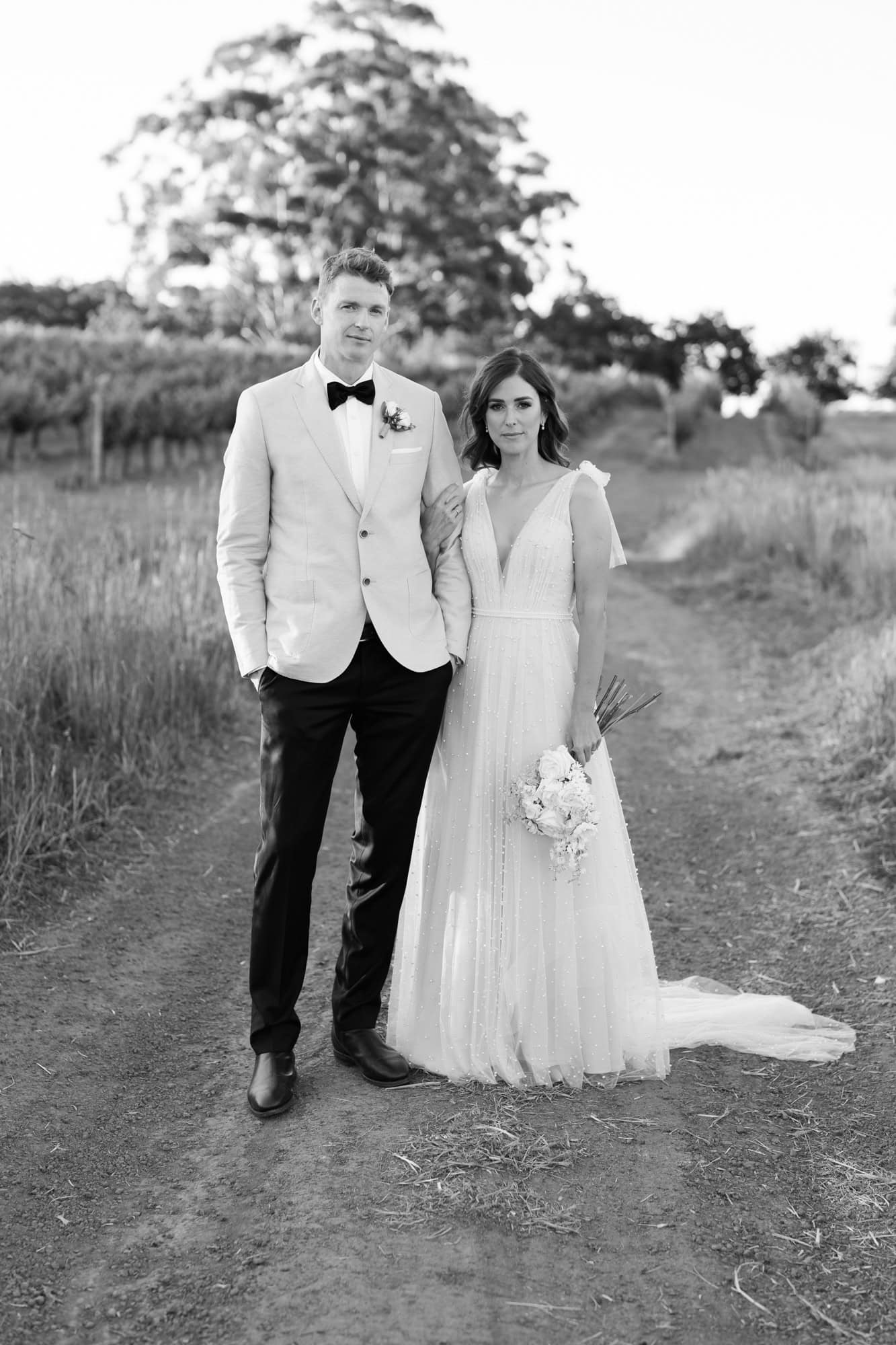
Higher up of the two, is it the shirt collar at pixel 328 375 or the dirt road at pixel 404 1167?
the shirt collar at pixel 328 375

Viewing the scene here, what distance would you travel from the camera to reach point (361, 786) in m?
3.64

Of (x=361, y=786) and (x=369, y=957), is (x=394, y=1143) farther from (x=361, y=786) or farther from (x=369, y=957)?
(x=361, y=786)

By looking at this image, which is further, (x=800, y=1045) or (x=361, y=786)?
(x=800, y=1045)

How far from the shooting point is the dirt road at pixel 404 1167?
2.60 m

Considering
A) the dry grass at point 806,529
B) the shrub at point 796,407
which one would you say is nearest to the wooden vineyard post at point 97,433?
the dry grass at point 806,529

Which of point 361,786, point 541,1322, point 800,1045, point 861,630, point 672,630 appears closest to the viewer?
point 541,1322

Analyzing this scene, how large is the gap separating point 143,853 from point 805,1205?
332cm

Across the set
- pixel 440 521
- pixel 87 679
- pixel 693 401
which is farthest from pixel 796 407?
pixel 440 521

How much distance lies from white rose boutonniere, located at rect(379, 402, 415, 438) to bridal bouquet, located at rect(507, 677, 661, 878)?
3.32 feet

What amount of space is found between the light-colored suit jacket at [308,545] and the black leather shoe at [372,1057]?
3.53 feet

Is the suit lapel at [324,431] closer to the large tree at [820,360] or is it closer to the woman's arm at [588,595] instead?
the woman's arm at [588,595]

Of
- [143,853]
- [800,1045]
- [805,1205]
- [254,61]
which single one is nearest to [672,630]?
[143,853]

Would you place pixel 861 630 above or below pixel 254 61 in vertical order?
below

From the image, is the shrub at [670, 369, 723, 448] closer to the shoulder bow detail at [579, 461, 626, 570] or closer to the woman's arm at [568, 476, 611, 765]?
the shoulder bow detail at [579, 461, 626, 570]
